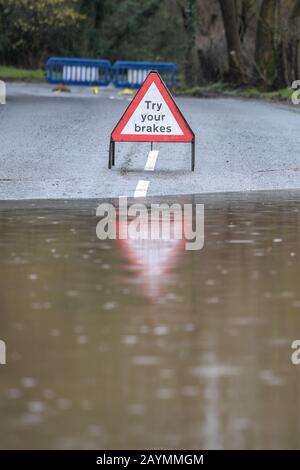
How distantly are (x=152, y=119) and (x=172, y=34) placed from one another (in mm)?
70656

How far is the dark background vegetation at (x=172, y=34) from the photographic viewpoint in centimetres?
4894

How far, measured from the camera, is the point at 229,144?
2402 cm

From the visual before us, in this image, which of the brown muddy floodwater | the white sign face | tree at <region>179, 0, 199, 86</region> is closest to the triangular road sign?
the white sign face

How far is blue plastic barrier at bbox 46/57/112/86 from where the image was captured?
225 feet

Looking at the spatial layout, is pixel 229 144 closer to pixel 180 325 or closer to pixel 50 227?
pixel 50 227

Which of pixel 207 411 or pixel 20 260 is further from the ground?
pixel 20 260

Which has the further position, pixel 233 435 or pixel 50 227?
pixel 50 227

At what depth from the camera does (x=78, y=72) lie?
6869 cm

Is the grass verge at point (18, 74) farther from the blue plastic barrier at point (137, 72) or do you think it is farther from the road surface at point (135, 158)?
the road surface at point (135, 158)

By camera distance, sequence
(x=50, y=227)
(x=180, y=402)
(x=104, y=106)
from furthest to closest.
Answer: (x=104, y=106), (x=50, y=227), (x=180, y=402)

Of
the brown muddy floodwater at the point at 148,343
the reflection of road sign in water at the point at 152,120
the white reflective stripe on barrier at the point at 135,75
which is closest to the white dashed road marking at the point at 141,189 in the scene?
the reflection of road sign in water at the point at 152,120

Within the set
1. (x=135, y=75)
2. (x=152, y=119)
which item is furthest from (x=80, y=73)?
(x=152, y=119)

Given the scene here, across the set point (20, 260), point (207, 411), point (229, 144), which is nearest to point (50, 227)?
point (20, 260)

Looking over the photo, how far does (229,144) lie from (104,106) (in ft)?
37.1
